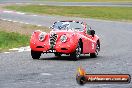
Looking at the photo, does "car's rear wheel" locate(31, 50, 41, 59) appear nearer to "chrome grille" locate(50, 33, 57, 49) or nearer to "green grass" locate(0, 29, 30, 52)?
"chrome grille" locate(50, 33, 57, 49)

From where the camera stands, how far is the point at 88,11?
176 feet

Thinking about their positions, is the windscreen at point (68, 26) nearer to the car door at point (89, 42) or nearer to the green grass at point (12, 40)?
the car door at point (89, 42)

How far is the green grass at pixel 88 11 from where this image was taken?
49.2 metres

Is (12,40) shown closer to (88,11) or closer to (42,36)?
(42,36)

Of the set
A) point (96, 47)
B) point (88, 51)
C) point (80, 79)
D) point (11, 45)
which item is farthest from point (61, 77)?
point (11, 45)

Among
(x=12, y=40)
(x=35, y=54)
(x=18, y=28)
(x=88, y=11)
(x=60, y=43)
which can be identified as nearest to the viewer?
(x=60, y=43)

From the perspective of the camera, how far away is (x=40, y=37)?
15.6m

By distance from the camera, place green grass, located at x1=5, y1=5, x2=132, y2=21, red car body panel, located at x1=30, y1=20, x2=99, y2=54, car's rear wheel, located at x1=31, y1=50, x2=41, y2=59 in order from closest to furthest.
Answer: red car body panel, located at x1=30, y1=20, x2=99, y2=54 → car's rear wheel, located at x1=31, y1=50, x2=41, y2=59 → green grass, located at x1=5, y1=5, x2=132, y2=21

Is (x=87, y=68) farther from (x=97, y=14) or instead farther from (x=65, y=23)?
(x=97, y=14)

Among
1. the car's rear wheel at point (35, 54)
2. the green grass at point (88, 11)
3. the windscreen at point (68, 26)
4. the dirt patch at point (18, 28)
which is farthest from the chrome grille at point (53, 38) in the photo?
the green grass at point (88, 11)

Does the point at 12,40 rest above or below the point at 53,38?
below

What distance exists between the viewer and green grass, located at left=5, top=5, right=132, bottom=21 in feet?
162

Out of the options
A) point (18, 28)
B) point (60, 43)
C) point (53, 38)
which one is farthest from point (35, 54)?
point (18, 28)

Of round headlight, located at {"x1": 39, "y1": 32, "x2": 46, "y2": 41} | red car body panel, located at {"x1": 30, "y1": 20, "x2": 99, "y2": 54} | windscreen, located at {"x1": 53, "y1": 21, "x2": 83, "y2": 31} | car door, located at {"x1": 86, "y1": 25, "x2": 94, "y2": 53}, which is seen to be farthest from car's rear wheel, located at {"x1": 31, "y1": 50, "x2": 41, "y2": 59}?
car door, located at {"x1": 86, "y1": 25, "x2": 94, "y2": 53}
